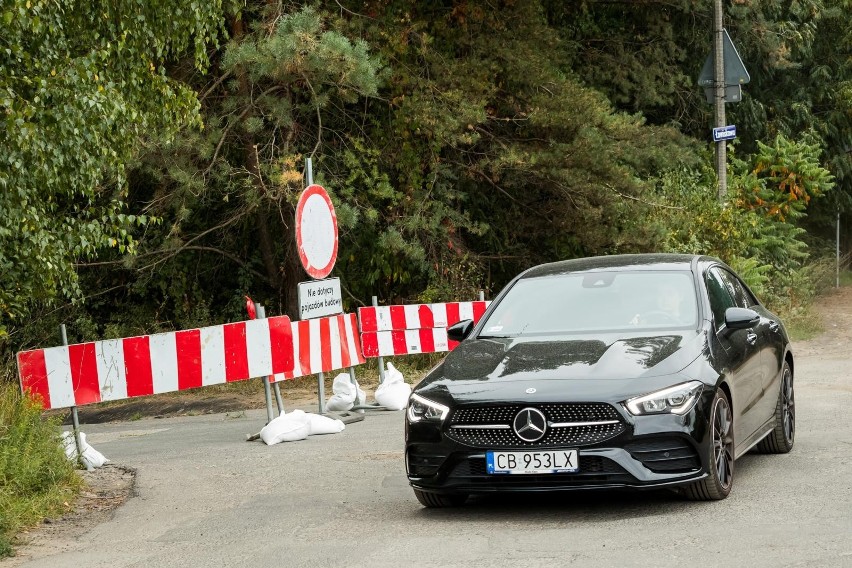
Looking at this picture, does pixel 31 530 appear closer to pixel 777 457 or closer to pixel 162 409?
pixel 777 457

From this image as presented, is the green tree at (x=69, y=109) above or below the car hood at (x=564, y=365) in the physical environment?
above

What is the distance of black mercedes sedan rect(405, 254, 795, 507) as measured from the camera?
7789mm

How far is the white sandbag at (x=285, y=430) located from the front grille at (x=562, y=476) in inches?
188

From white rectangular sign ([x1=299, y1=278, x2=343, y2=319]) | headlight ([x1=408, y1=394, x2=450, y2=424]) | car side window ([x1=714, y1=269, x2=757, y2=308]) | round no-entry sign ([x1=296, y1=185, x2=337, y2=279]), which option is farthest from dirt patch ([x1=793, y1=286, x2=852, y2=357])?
headlight ([x1=408, y1=394, x2=450, y2=424])

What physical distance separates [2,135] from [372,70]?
939cm

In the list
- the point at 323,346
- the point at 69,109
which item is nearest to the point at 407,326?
A: the point at 323,346

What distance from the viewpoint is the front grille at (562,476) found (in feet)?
25.5

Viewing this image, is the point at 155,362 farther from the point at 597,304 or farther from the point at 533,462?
the point at 533,462

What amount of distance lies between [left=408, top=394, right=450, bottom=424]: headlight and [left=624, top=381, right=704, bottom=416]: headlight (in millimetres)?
1122

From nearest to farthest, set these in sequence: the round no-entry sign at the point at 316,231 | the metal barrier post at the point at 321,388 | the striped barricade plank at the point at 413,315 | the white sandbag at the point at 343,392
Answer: the round no-entry sign at the point at 316,231 < the metal barrier post at the point at 321,388 < the white sandbag at the point at 343,392 < the striped barricade plank at the point at 413,315

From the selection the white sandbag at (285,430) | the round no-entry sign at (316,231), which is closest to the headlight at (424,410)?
the white sandbag at (285,430)

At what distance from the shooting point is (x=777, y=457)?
10156 millimetres

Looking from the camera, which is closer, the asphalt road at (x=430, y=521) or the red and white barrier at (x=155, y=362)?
the asphalt road at (x=430, y=521)

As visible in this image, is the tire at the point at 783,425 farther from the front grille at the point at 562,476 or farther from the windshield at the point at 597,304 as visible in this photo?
the front grille at the point at 562,476
